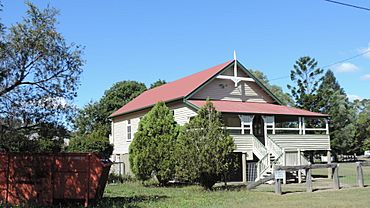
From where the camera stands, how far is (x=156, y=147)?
78.8 ft

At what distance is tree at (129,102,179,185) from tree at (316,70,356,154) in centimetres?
2993

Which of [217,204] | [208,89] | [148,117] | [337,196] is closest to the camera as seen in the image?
[217,204]

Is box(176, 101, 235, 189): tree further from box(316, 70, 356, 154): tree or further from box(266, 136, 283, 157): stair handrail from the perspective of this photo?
box(316, 70, 356, 154): tree

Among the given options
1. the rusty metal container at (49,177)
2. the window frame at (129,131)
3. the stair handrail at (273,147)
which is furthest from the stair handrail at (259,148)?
the rusty metal container at (49,177)

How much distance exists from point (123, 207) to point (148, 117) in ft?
40.5

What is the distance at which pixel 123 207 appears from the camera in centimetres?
1331

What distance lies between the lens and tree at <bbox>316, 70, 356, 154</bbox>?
50.8 meters

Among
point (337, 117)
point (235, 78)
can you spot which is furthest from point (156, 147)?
point (337, 117)

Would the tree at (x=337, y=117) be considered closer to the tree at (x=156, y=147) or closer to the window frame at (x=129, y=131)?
the window frame at (x=129, y=131)

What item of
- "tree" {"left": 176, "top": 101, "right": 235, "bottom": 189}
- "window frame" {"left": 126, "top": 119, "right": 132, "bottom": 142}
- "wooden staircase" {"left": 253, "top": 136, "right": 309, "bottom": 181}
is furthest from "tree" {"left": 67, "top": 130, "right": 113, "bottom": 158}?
"tree" {"left": 176, "top": 101, "right": 235, "bottom": 189}

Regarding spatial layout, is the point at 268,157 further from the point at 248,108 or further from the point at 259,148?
the point at 248,108

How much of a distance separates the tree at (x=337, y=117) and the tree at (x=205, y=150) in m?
33.2

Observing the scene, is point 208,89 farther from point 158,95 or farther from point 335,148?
point 335,148

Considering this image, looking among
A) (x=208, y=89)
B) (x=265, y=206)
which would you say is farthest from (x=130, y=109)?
(x=265, y=206)
